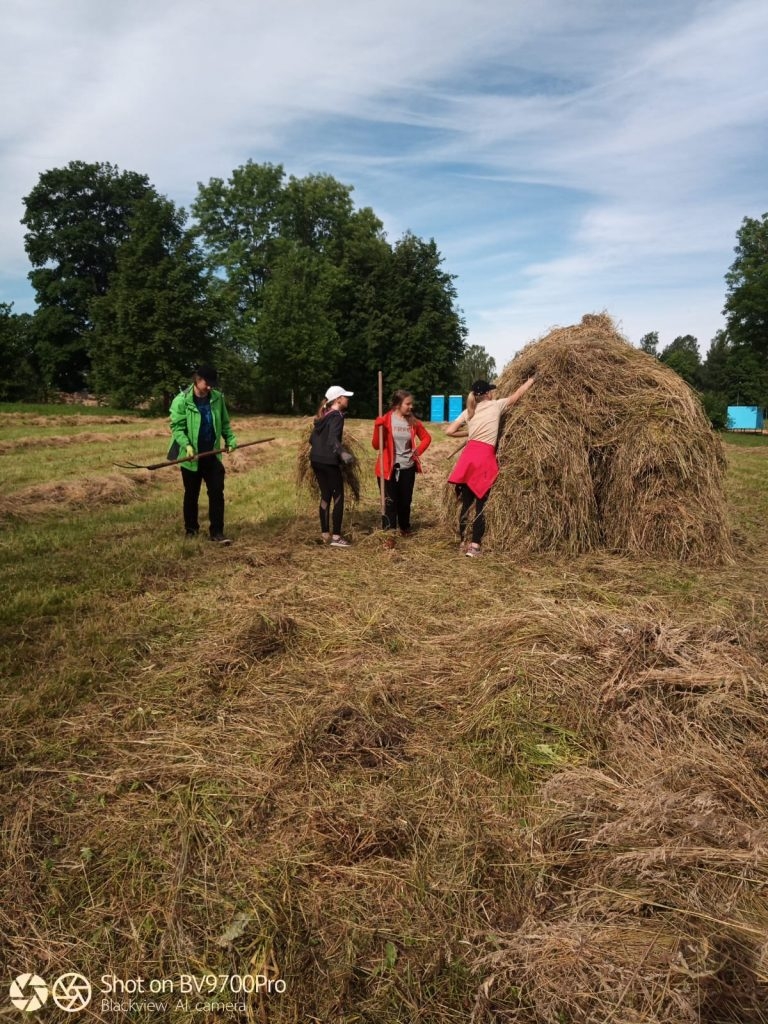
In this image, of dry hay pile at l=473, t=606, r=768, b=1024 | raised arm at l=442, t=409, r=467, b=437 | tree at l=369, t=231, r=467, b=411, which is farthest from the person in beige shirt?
tree at l=369, t=231, r=467, b=411

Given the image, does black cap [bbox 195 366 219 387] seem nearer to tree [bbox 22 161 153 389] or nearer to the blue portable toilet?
the blue portable toilet

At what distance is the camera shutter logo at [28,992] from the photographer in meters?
2.06

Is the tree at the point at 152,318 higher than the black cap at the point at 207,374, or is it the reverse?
the tree at the point at 152,318

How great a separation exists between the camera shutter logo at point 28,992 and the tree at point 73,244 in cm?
4513

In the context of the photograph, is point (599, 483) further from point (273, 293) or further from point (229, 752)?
point (273, 293)

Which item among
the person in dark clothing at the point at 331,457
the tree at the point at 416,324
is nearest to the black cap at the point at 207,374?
the person in dark clothing at the point at 331,457

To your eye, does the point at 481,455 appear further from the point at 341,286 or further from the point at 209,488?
the point at 341,286

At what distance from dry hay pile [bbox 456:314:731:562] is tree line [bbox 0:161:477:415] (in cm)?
3045

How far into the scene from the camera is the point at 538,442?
7.40 meters

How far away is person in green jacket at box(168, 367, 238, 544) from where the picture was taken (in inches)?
302

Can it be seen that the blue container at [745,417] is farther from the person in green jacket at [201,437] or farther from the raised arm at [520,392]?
the person in green jacket at [201,437]

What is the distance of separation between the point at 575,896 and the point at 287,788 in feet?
4.42

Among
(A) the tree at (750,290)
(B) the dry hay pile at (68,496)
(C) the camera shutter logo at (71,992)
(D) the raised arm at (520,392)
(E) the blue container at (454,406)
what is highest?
(A) the tree at (750,290)

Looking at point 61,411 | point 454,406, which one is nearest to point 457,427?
point 61,411
